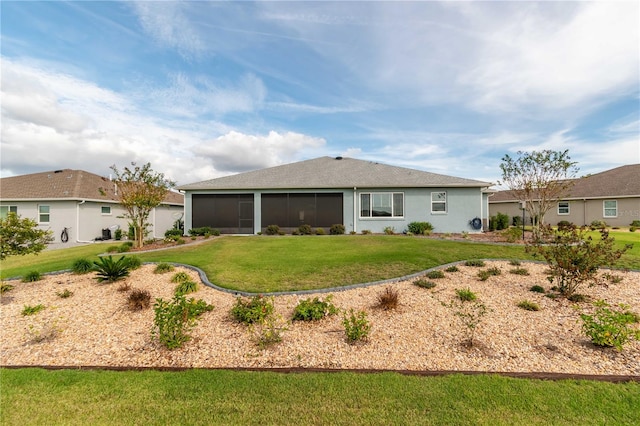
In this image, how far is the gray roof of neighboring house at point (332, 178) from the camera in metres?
15.7

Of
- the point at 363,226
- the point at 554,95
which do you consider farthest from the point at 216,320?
the point at 554,95

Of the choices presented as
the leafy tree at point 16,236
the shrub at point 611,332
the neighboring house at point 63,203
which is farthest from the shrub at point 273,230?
the shrub at point 611,332

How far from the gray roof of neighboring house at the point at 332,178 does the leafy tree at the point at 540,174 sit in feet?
9.13

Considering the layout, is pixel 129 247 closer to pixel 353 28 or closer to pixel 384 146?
pixel 353 28

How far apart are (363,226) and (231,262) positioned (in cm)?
914

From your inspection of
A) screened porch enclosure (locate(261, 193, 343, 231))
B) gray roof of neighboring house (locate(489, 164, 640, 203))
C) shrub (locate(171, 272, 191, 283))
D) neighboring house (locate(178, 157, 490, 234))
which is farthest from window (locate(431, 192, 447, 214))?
shrub (locate(171, 272, 191, 283))

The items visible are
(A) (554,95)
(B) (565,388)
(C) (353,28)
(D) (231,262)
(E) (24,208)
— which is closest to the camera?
(B) (565,388)

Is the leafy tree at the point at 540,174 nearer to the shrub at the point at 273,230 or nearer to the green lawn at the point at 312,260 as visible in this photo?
the green lawn at the point at 312,260

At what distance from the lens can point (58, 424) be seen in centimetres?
252

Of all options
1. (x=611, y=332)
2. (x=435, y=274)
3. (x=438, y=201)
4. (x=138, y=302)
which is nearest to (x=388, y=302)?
(x=435, y=274)

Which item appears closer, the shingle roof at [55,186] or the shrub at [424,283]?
the shrub at [424,283]

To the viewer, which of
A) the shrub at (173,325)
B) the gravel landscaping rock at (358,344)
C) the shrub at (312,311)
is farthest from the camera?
the shrub at (312,311)

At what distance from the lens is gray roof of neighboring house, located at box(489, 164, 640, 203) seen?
20.7 m

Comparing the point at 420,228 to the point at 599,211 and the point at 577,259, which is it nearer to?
the point at 577,259
